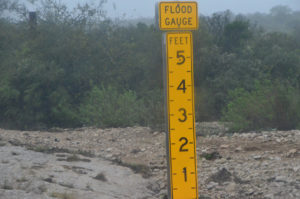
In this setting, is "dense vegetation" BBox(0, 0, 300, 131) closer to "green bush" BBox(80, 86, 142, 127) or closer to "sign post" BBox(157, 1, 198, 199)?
"green bush" BBox(80, 86, 142, 127)

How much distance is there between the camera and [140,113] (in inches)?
555

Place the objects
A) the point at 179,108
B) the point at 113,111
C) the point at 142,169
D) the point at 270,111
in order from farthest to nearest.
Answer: the point at 113,111, the point at 270,111, the point at 142,169, the point at 179,108

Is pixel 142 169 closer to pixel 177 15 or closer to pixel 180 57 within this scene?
pixel 180 57

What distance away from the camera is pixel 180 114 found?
13.1ft

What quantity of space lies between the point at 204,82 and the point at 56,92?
22.2 ft

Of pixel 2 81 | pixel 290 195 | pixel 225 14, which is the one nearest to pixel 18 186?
pixel 290 195

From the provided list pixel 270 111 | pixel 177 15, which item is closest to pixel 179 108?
pixel 177 15

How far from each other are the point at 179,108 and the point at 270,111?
25.6ft

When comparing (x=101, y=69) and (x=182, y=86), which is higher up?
(x=101, y=69)

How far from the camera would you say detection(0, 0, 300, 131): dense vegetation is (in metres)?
16.0

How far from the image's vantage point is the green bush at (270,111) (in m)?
11.2

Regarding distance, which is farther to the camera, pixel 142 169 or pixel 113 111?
pixel 113 111

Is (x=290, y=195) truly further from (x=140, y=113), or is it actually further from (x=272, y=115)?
(x=140, y=113)

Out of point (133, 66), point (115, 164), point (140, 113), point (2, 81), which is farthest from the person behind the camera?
point (133, 66)
